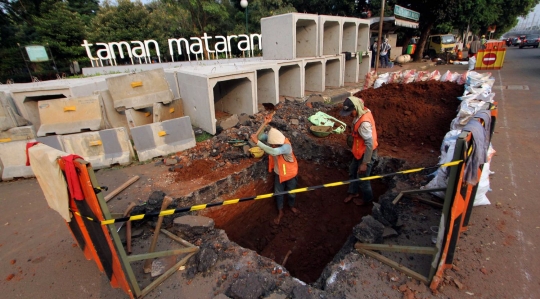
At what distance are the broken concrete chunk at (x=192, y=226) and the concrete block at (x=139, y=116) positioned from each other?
158 inches

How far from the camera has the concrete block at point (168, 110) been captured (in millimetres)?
6953

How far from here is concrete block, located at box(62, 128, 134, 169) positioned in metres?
6.11

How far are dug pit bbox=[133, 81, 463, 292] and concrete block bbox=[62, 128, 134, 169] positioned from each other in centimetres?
137

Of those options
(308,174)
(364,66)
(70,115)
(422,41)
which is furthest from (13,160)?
(422,41)

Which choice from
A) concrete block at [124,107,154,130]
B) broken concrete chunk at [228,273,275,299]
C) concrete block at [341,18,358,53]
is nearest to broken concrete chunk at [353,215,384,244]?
broken concrete chunk at [228,273,275,299]

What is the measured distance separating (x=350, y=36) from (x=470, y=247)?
10713 mm

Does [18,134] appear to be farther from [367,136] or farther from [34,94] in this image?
[367,136]

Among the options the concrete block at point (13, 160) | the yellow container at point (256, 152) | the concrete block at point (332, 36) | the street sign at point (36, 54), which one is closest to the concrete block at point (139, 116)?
the concrete block at point (13, 160)

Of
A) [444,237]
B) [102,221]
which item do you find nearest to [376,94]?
[444,237]

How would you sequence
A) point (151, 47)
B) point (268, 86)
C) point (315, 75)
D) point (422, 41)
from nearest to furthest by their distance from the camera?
point (268, 86) < point (315, 75) < point (422, 41) < point (151, 47)

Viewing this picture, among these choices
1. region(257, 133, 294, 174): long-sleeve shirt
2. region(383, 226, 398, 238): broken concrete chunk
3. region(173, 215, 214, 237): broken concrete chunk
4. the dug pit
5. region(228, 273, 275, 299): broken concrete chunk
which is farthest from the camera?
the dug pit

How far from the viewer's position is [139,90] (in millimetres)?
6992

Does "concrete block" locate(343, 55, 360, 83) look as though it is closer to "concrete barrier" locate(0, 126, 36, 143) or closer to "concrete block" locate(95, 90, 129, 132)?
"concrete block" locate(95, 90, 129, 132)

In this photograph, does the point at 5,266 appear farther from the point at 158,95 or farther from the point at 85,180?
the point at 158,95
